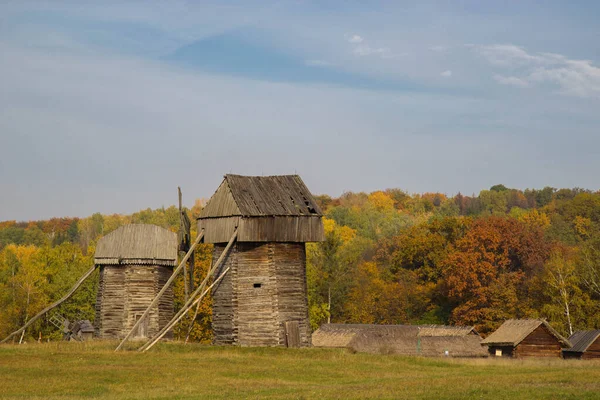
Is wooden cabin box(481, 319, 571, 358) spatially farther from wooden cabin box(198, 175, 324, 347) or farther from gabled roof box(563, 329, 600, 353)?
wooden cabin box(198, 175, 324, 347)

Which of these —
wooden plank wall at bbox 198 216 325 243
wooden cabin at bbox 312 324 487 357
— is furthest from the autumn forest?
wooden plank wall at bbox 198 216 325 243

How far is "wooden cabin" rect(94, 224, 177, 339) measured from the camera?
54500 millimetres

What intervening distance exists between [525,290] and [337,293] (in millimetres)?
18950

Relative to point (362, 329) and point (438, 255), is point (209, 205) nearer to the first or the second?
point (362, 329)

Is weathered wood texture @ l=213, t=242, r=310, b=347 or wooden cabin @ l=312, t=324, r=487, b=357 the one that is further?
wooden cabin @ l=312, t=324, r=487, b=357

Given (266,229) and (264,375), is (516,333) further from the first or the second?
(264,375)

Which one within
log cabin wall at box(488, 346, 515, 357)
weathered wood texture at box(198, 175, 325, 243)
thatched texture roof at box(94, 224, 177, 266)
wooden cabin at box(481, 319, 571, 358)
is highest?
weathered wood texture at box(198, 175, 325, 243)

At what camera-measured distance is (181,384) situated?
111 feet

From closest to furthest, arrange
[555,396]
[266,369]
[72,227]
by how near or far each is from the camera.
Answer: [555,396] < [266,369] < [72,227]

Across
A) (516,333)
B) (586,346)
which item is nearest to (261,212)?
(516,333)

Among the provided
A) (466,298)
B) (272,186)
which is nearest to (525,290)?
(466,298)

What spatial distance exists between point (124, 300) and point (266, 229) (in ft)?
39.8

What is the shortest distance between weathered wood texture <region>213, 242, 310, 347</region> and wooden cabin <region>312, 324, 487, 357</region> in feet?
28.5

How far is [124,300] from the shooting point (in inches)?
2147
